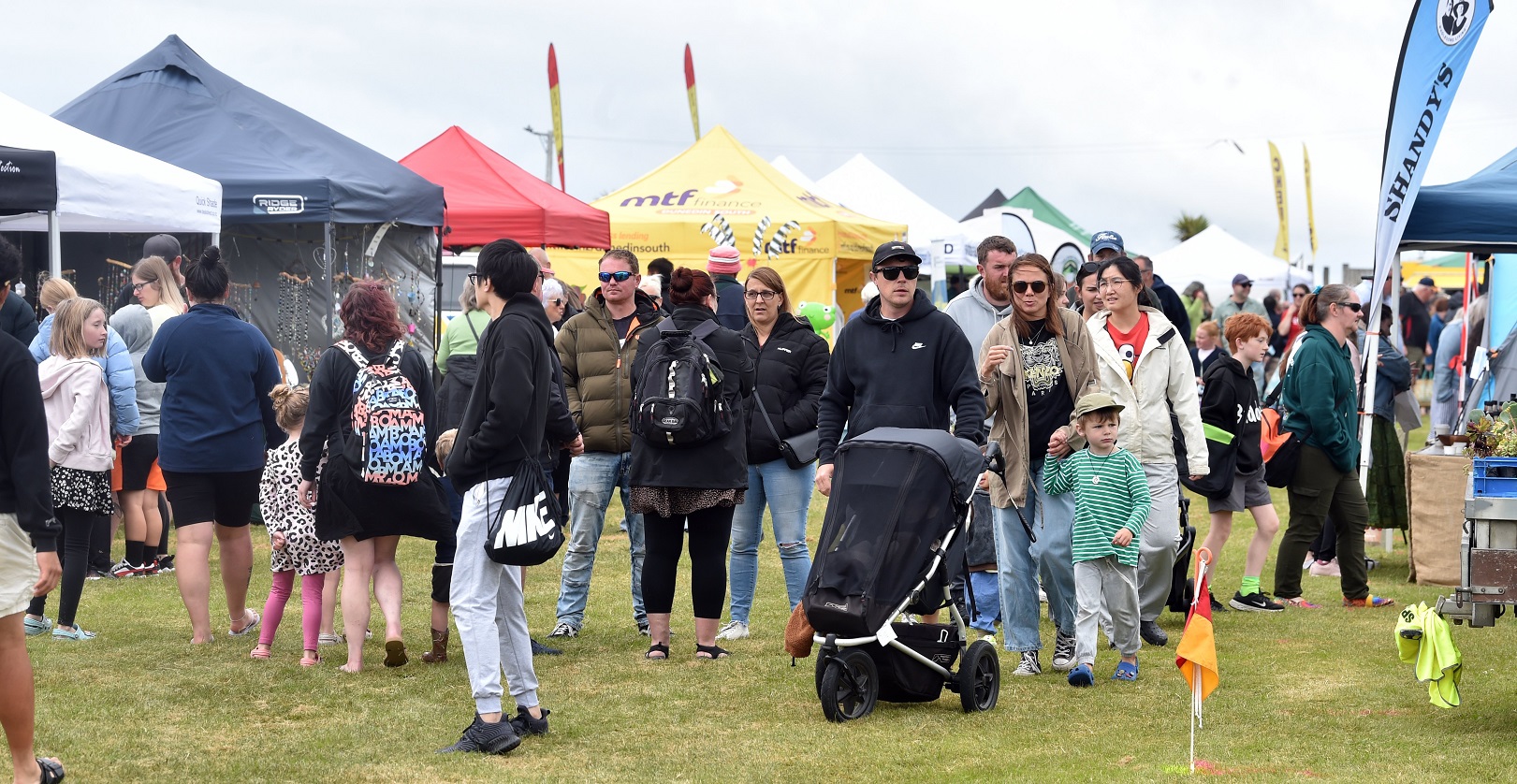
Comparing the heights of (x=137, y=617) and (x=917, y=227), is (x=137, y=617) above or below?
below

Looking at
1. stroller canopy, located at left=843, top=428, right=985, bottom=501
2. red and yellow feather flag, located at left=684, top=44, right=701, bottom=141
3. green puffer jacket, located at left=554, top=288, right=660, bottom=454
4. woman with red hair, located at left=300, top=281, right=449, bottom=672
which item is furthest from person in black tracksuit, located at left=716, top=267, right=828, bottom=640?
red and yellow feather flag, located at left=684, top=44, right=701, bottom=141

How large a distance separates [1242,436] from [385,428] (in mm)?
4794

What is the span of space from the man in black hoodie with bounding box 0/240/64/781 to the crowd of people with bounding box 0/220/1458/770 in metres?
1.16

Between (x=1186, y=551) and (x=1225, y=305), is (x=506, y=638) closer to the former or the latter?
(x=1186, y=551)

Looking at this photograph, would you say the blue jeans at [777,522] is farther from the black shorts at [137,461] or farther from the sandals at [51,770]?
the black shorts at [137,461]

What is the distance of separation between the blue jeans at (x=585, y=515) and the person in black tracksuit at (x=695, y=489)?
37 centimetres

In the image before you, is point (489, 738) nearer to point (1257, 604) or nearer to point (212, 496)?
point (212, 496)

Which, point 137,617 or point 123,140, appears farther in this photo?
point 123,140

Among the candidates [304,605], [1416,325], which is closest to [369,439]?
[304,605]

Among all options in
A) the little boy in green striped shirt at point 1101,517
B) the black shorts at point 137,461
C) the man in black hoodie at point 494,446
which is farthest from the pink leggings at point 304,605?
the little boy in green striped shirt at point 1101,517

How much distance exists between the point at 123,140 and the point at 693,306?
7.23 m

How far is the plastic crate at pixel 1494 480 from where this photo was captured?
→ 5.56 metres

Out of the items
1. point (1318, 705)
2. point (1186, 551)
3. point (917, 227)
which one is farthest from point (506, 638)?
point (917, 227)

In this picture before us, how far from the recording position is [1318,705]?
6.19 m
